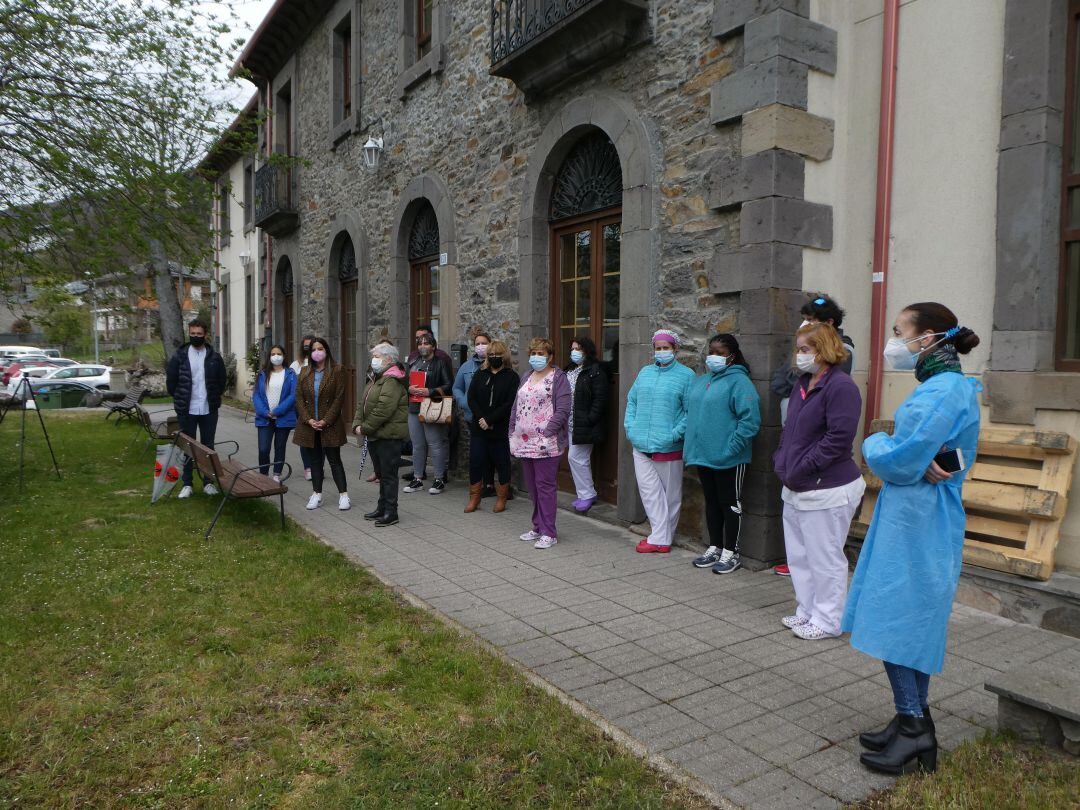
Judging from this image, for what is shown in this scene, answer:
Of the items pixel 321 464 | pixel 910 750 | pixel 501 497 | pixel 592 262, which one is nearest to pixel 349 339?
pixel 321 464

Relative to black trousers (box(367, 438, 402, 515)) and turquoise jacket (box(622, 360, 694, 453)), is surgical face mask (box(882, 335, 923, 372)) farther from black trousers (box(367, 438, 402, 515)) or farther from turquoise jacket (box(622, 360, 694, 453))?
black trousers (box(367, 438, 402, 515))

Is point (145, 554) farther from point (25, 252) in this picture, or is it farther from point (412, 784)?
point (25, 252)

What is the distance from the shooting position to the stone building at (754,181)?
4.87 meters

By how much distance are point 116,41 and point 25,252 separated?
2669mm

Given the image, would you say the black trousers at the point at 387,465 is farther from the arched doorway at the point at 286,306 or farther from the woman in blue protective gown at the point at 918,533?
the arched doorway at the point at 286,306

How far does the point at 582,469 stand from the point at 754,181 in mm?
3151

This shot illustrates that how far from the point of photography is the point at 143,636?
14.4ft

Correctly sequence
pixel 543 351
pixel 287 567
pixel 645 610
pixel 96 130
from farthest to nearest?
pixel 96 130 → pixel 543 351 → pixel 287 567 → pixel 645 610

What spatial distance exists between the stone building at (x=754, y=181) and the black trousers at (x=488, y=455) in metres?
1.01

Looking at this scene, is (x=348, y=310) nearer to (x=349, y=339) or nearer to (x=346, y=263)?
(x=349, y=339)

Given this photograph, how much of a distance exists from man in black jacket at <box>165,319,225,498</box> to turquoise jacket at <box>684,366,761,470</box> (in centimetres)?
532

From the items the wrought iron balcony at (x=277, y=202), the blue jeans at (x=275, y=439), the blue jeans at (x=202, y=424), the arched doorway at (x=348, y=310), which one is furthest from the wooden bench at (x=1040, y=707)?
the wrought iron balcony at (x=277, y=202)

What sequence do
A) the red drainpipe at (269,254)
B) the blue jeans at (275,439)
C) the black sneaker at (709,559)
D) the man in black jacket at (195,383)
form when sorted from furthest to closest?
the red drainpipe at (269,254), the blue jeans at (275,439), the man in black jacket at (195,383), the black sneaker at (709,559)

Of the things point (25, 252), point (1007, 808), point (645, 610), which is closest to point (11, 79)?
point (25, 252)
